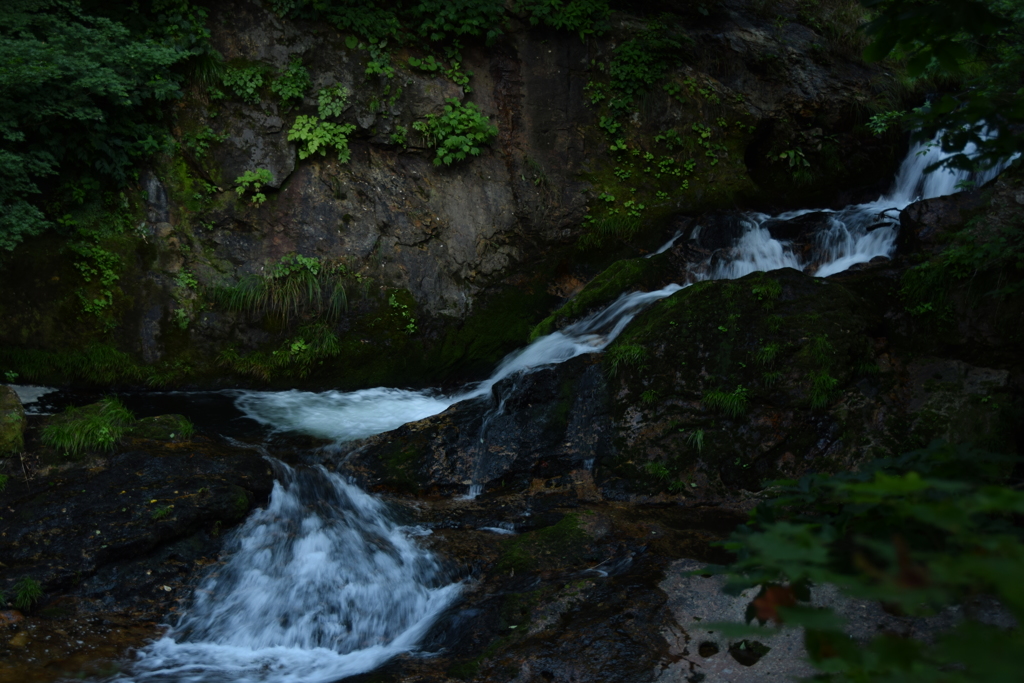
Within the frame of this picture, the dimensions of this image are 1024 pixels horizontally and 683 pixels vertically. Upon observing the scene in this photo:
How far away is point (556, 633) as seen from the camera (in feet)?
12.6

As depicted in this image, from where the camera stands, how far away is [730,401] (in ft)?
18.7

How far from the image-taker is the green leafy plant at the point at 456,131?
8.67 metres

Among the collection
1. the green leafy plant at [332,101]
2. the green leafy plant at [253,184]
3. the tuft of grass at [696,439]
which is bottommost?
the tuft of grass at [696,439]

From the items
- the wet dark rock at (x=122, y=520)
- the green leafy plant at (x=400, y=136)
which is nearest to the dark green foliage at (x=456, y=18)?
the green leafy plant at (x=400, y=136)

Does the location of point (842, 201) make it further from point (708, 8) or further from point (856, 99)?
point (708, 8)

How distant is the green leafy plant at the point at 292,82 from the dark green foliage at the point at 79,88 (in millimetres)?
910

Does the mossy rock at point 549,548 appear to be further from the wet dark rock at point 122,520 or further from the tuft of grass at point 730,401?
the wet dark rock at point 122,520

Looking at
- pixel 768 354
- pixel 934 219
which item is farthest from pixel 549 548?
pixel 934 219

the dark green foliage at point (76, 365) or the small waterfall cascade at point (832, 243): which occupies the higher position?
the small waterfall cascade at point (832, 243)

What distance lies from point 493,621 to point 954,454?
280 cm

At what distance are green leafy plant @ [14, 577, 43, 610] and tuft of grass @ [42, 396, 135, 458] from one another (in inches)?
49.2

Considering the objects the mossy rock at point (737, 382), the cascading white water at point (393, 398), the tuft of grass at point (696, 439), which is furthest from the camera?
the cascading white water at point (393, 398)

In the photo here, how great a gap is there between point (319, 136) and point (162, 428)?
4076 mm

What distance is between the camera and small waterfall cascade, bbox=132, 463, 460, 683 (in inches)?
158
